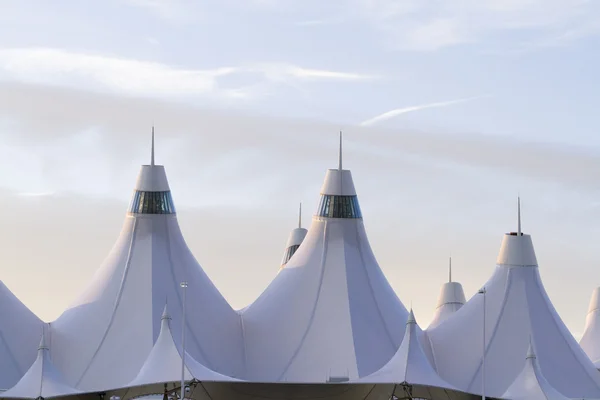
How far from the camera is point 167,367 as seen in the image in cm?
7144

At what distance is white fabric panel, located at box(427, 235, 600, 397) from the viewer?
260 feet

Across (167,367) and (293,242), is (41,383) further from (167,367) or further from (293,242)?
(293,242)

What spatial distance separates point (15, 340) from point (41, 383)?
763 centimetres

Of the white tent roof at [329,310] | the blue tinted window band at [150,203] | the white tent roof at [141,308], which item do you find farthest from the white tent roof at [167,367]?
the blue tinted window band at [150,203]

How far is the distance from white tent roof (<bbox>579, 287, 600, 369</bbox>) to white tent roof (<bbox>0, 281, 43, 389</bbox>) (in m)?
25.1

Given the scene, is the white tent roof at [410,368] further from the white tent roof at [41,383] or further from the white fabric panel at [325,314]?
the white tent roof at [41,383]

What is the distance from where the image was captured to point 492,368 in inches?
3123

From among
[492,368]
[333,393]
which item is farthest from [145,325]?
[492,368]

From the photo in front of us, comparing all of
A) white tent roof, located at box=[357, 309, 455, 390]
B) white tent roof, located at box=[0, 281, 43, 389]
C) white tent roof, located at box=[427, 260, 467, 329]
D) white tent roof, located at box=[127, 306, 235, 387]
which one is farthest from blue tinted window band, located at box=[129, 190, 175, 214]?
white tent roof, located at box=[427, 260, 467, 329]

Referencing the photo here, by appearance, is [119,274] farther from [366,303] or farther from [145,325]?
[366,303]

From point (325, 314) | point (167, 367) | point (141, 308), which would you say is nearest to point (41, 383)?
point (167, 367)

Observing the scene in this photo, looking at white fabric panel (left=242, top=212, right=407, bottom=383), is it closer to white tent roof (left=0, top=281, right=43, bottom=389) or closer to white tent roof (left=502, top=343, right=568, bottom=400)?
white tent roof (left=502, top=343, right=568, bottom=400)

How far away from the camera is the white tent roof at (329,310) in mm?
78250

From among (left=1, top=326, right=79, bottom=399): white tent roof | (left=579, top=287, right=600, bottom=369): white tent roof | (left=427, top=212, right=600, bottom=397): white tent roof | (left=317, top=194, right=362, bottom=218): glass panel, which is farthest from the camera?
(left=579, top=287, right=600, bottom=369): white tent roof
